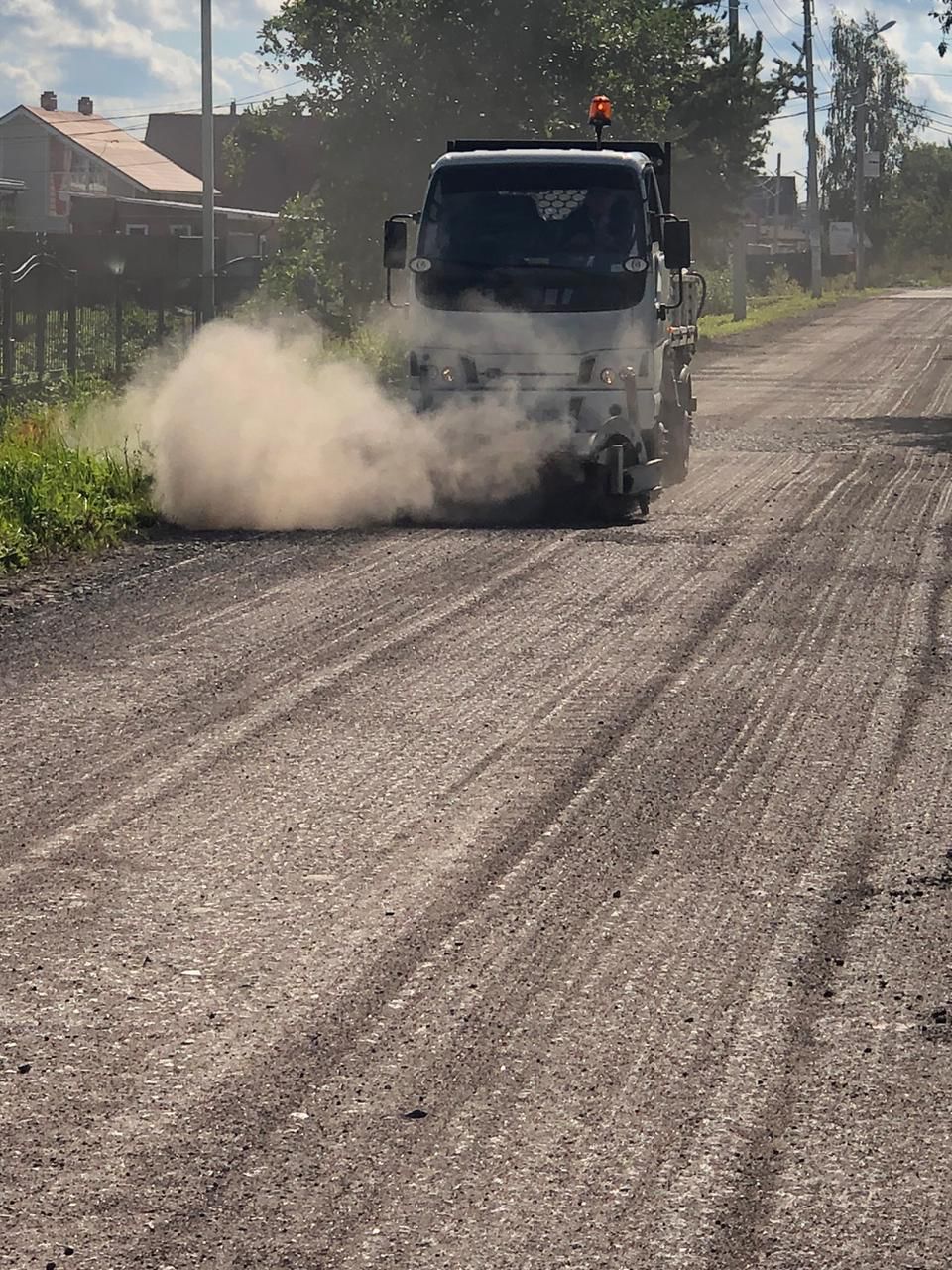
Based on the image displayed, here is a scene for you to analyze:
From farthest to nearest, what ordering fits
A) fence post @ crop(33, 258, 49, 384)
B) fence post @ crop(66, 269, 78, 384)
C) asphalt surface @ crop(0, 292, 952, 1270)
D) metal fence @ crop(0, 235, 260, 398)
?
1. fence post @ crop(66, 269, 78, 384)
2. fence post @ crop(33, 258, 49, 384)
3. metal fence @ crop(0, 235, 260, 398)
4. asphalt surface @ crop(0, 292, 952, 1270)

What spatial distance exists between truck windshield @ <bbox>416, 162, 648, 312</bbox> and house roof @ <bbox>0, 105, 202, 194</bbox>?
7234 centimetres

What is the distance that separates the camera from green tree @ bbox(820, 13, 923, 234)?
14488 cm

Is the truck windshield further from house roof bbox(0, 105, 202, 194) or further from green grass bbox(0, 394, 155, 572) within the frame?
house roof bbox(0, 105, 202, 194)

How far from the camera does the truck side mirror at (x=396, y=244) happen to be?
1530 cm

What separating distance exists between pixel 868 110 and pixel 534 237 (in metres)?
136

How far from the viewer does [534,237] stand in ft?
48.7

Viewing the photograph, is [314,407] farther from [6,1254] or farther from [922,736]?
[6,1254]

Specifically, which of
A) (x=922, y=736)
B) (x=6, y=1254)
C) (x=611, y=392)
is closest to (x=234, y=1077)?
(x=6, y=1254)

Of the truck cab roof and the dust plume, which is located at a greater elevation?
the truck cab roof

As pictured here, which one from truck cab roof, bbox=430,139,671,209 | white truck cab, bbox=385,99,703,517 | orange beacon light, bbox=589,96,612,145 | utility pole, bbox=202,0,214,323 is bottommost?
white truck cab, bbox=385,99,703,517

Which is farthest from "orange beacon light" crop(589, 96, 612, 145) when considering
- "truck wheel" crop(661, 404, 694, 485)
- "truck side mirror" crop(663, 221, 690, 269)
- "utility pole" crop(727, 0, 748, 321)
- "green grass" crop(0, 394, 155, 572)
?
"utility pole" crop(727, 0, 748, 321)

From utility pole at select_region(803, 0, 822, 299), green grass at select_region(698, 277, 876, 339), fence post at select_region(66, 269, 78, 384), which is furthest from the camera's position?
utility pole at select_region(803, 0, 822, 299)

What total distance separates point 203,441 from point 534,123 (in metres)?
20.3

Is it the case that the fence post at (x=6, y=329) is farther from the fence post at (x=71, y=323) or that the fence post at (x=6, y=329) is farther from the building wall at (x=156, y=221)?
the building wall at (x=156, y=221)
